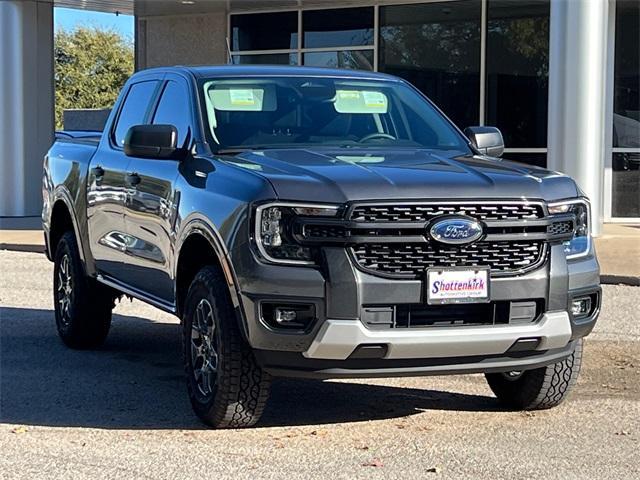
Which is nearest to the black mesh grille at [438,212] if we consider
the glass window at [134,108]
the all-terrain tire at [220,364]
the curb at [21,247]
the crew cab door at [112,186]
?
the all-terrain tire at [220,364]

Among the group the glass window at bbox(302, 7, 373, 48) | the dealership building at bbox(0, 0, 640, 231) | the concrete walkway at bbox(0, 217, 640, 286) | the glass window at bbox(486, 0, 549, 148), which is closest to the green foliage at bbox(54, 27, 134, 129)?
the dealership building at bbox(0, 0, 640, 231)

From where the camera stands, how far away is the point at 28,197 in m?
20.6

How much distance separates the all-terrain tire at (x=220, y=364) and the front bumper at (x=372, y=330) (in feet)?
0.65

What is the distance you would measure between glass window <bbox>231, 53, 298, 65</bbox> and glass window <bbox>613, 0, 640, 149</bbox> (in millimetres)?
5946

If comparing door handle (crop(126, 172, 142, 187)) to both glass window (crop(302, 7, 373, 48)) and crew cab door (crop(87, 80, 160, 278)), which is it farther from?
glass window (crop(302, 7, 373, 48))

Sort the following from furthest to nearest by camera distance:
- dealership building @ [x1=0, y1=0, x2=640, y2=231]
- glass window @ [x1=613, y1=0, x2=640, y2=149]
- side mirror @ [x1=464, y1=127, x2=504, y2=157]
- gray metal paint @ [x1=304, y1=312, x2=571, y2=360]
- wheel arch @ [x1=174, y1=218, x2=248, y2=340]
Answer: glass window @ [x1=613, y1=0, x2=640, y2=149]
dealership building @ [x1=0, y1=0, x2=640, y2=231]
side mirror @ [x1=464, y1=127, x2=504, y2=157]
wheel arch @ [x1=174, y1=218, x2=248, y2=340]
gray metal paint @ [x1=304, y1=312, x2=571, y2=360]

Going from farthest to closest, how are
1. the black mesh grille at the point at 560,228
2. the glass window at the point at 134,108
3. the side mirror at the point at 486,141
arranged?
the glass window at the point at 134,108 → the side mirror at the point at 486,141 → the black mesh grille at the point at 560,228

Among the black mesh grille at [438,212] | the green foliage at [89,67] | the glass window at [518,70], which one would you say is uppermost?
the green foliage at [89,67]

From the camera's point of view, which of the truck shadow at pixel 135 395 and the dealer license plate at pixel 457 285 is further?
the truck shadow at pixel 135 395

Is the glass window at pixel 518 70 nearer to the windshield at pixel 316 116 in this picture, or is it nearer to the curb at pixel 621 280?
the curb at pixel 621 280

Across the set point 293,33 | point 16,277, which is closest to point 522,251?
point 16,277

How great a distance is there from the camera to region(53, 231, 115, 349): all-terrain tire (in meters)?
8.43

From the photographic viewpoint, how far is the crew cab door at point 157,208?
6.58 metres

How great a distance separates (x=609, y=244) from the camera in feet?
48.5
